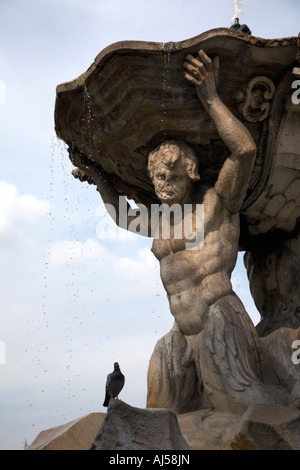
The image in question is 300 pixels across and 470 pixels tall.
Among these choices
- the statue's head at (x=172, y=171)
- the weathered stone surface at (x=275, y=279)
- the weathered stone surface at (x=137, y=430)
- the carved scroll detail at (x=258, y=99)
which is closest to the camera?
the weathered stone surface at (x=137, y=430)

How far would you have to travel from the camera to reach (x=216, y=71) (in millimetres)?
6492

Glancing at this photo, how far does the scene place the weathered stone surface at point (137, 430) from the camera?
195 inches

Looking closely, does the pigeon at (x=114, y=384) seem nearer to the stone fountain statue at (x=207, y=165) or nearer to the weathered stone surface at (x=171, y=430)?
the stone fountain statue at (x=207, y=165)

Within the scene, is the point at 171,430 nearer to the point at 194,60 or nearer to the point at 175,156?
the point at 175,156

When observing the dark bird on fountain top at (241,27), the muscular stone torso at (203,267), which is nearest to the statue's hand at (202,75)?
the muscular stone torso at (203,267)

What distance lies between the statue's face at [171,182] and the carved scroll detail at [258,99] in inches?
29.8

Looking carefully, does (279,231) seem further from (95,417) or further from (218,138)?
(95,417)

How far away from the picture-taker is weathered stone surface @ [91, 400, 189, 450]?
4953 mm

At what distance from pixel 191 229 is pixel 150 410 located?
2.04 meters

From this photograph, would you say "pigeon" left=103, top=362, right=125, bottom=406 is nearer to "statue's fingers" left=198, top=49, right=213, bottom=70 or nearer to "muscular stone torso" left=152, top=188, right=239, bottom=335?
"muscular stone torso" left=152, top=188, right=239, bottom=335

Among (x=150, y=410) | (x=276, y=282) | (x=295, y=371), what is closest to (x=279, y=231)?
(x=276, y=282)

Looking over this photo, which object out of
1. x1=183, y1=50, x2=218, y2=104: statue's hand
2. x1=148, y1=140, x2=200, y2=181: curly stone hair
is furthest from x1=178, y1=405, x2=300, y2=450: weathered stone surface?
x1=183, y1=50, x2=218, y2=104: statue's hand

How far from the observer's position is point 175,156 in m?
6.86

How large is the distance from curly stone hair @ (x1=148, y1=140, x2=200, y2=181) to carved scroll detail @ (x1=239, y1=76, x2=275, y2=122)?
23.6 inches
